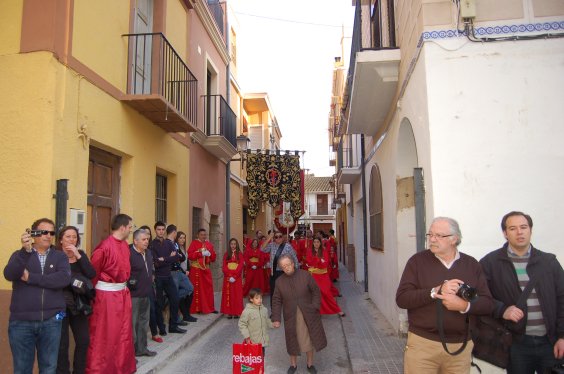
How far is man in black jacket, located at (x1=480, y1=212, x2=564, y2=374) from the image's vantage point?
11.3 ft

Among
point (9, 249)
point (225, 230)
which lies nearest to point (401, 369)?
point (9, 249)

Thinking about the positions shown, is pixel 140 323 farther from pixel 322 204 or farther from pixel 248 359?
pixel 322 204

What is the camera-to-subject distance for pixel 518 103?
498cm

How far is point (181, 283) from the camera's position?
27.9 feet

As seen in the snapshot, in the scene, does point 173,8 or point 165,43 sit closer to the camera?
point 165,43

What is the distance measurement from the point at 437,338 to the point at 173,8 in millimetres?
8664

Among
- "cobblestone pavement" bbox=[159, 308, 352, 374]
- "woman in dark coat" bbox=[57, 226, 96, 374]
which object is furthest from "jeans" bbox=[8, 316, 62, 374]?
"cobblestone pavement" bbox=[159, 308, 352, 374]

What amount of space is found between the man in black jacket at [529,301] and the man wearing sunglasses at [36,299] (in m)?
3.83

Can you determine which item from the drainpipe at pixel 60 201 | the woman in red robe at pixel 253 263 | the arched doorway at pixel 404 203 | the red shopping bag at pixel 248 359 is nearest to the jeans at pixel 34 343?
the drainpipe at pixel 60 201

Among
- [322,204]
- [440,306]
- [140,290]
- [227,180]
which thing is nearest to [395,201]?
[140,290]

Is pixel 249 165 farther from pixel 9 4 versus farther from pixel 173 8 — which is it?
pixel 9 4

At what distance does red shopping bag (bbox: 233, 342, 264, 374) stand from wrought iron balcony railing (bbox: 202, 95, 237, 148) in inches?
304

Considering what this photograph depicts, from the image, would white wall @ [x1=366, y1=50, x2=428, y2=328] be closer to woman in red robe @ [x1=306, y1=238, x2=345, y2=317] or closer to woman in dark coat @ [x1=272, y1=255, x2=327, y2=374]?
woman in red robe @ [x1=306, y1=238, x2=345, y2=317]

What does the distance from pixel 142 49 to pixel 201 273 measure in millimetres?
4514
